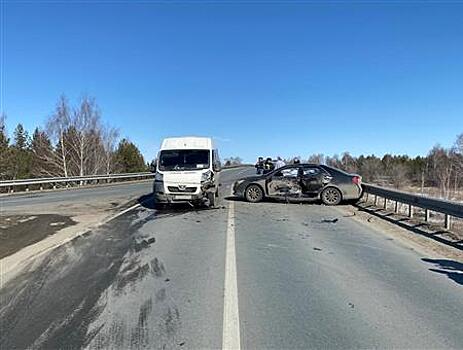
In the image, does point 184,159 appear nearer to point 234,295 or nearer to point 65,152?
point 234,295

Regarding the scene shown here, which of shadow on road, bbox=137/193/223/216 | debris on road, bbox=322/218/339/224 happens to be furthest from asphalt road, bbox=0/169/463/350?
shadow on road, bbox=137/193/223/216

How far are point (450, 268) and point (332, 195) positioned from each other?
10.5 metres

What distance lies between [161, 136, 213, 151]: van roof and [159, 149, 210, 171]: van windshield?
0.70 ft

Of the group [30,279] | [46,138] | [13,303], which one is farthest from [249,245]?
[46,138]

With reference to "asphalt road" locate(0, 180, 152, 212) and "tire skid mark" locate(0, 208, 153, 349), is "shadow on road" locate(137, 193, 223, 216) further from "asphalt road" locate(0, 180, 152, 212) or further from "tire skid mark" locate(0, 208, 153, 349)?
"tire skid mark" locate(0, 208, 153, 349)

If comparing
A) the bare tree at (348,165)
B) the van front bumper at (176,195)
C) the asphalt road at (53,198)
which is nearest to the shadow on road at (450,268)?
the van front bumper at (176,195)

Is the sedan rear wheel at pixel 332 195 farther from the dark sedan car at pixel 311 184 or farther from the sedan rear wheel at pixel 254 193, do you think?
the sedan rear wheel at pixel 254 193

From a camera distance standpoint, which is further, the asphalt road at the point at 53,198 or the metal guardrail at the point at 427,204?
the asphalt road at the point at 53,198

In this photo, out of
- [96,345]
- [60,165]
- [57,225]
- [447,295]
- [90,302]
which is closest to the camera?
[96,345]

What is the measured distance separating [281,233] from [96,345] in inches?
292

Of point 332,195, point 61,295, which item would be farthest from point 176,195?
point 61,295

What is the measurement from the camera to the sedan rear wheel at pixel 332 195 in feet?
60.1

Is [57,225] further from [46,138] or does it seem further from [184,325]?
[46,138]

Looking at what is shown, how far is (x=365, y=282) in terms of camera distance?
6.81 meters
